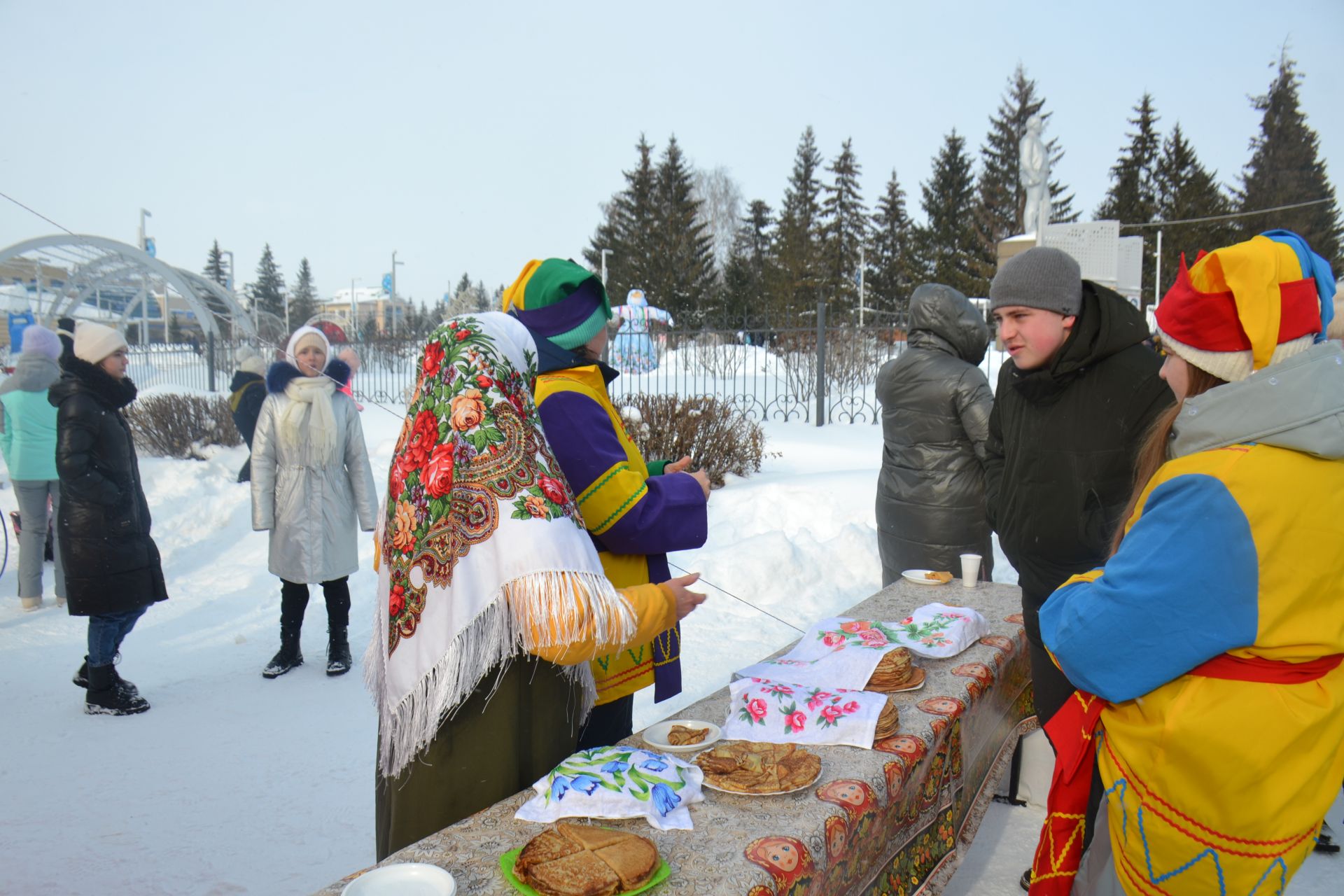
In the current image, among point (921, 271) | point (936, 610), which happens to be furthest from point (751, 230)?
point (936, 610)

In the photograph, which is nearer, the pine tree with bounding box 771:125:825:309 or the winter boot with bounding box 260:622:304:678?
the winter boot with bounding box 260:622:304:678

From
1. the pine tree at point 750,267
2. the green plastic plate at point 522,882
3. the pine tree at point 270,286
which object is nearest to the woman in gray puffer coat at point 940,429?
the green plastic plate at point 522,882

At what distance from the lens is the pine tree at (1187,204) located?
119ft

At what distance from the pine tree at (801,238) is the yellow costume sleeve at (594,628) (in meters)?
38.9

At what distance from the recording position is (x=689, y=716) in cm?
213

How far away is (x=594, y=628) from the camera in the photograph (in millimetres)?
1522

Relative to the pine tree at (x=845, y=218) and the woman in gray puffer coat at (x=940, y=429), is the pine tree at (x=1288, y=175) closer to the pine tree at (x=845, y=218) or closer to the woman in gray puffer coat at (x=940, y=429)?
the pine tree at (x=845, y=218)

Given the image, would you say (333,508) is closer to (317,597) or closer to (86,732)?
(86,732)

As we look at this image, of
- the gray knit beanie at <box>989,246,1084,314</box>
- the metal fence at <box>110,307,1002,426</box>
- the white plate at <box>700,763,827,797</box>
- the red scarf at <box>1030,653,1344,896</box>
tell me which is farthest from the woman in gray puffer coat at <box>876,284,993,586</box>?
the metal fence at <box>110,307,1002,426</box>

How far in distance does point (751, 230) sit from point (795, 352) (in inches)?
1431

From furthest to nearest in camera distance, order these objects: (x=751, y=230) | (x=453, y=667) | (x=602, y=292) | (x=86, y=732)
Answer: (x=751, y=230), (x=86, y=732), (x=602, y=292), (x=453, y=667)

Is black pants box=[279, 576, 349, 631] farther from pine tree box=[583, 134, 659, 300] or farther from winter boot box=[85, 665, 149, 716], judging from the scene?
pine tree box=[583, 134, 659, 300]

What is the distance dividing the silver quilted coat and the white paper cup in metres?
3.20

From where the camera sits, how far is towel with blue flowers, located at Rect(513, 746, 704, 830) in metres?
1.52
